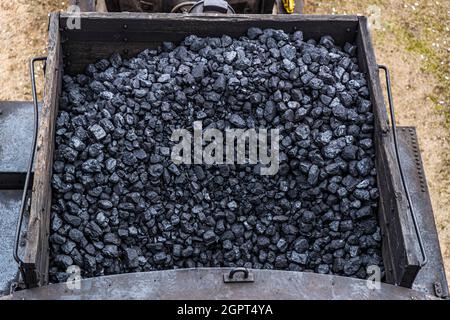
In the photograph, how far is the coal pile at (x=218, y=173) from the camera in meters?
3.46

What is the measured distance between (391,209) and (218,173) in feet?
3.13

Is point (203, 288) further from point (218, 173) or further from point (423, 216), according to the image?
point (423, 216)

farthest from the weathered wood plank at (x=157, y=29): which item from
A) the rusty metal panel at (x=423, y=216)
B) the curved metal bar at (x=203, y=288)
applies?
the curved metal bar at (x=203, y=288)

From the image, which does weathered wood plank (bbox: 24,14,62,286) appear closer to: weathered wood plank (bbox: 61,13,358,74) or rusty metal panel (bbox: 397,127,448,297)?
weathered wood plank (bbox: 61,13,358,74)

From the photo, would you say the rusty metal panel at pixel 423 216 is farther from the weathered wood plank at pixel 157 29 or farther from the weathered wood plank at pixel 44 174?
the weathered wood plank at pixel 44 174

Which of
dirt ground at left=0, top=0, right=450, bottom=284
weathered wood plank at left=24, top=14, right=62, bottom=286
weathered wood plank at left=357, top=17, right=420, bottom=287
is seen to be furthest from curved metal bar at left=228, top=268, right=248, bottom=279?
dirt ground at left=0, top=0, right=450, bottom=284

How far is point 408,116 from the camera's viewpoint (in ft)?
18.9

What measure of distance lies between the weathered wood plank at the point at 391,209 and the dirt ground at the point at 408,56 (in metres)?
1.90

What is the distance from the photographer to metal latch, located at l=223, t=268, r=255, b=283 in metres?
2.92

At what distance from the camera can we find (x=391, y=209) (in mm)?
3373

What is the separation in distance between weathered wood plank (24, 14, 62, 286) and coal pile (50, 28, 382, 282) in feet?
0.36

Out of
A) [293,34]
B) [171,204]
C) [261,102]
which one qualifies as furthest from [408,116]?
[171,204]
